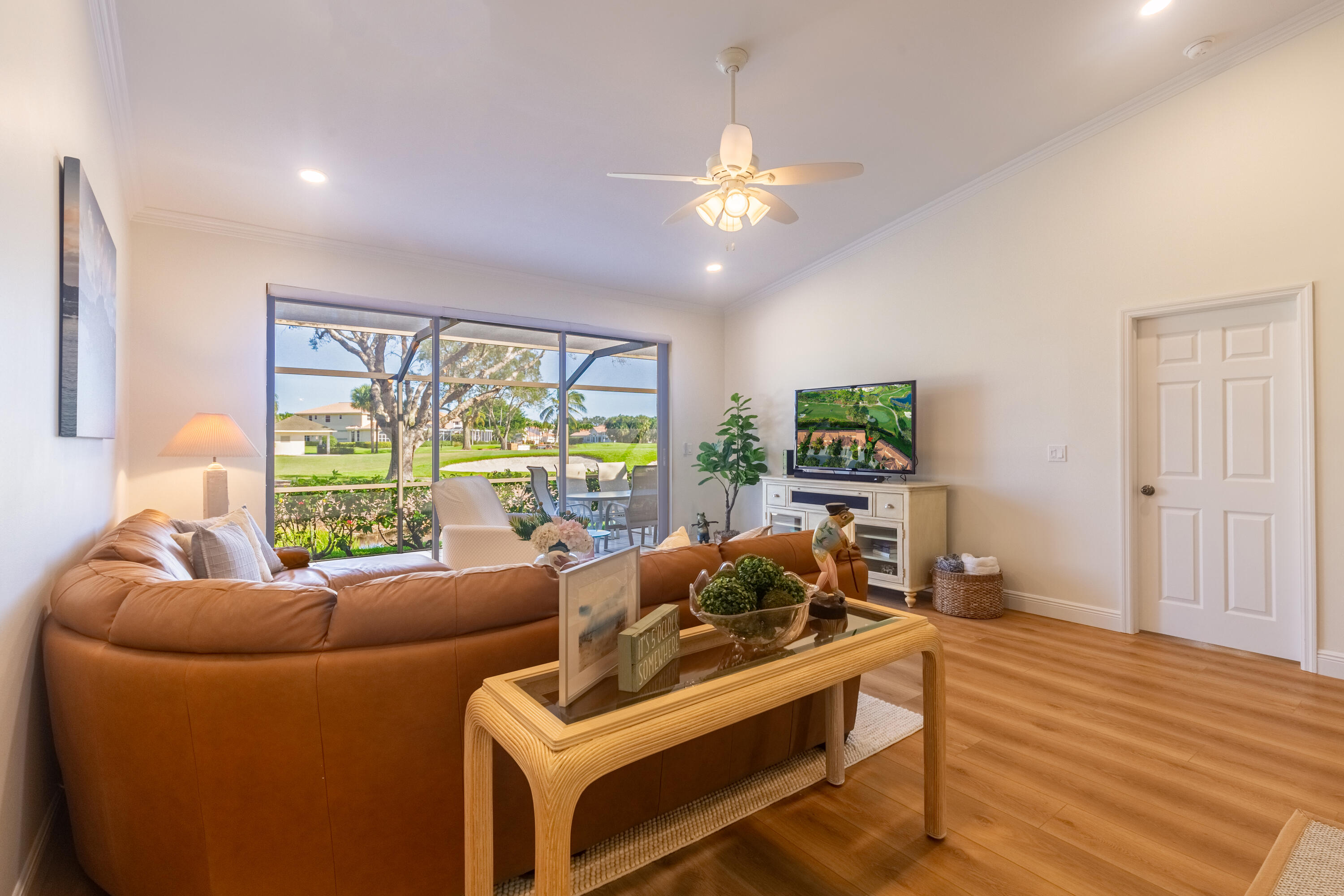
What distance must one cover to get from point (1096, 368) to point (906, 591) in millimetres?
1872

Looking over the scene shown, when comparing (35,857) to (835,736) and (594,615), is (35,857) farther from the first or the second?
(835,736)

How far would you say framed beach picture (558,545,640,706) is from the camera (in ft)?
3.67

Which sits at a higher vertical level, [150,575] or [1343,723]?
[150,575]

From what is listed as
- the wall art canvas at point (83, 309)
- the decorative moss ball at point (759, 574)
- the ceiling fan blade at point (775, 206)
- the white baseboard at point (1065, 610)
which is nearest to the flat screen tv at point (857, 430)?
the white baseboard at point (1065, 610)

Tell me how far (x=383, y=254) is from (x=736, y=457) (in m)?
3.47

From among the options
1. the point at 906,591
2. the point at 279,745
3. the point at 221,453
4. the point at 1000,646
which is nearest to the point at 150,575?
the point at 279,745

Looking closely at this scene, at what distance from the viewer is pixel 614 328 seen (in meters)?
5.72

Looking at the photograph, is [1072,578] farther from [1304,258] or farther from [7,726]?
[7,726]

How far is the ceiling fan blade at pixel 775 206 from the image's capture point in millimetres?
2617

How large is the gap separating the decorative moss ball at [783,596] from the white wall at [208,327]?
13.1ft

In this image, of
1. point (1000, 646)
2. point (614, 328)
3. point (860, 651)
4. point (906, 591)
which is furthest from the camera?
point (614, 328)

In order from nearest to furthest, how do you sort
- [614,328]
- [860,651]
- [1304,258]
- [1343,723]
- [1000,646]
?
[860,651]
[1343,723]
[1304,258]
[1000,646]
[614,328]

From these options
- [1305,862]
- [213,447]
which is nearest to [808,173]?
[1305,862]

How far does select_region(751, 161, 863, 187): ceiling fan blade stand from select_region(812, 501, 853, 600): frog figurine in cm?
148
